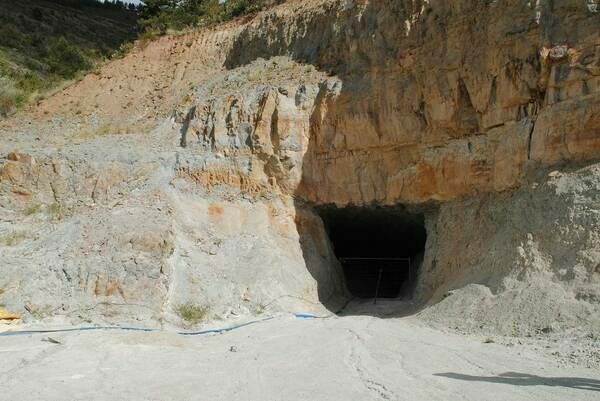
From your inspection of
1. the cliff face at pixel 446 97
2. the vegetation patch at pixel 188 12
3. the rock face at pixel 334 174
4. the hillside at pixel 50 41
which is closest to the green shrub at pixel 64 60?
the hillside at pixel 50 41

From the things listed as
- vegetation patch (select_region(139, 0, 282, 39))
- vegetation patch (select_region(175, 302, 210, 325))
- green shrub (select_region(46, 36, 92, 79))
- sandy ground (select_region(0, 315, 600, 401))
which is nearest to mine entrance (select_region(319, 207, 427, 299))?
vegetation patch (select_region(175, 302, 210, 325))

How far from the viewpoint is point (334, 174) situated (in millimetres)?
18484

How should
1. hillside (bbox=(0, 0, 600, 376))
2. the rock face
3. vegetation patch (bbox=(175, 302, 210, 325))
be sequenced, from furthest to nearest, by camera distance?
1. vegetation patch (bbox=(175, 302, 210, 325))
2. the rock face
3. hillside (bbox=(0, 0, 600, 376))

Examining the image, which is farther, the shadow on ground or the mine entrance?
the mine entrance

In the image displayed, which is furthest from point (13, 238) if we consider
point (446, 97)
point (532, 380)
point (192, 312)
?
point (532, 380)

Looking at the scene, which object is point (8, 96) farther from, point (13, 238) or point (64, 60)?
point (13, 238)

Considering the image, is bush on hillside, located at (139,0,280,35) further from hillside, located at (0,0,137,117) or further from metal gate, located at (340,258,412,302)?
metal gate, located at (340,258,412,302)

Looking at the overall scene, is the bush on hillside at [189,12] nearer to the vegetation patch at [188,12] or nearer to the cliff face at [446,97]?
the vegetation patch at [188,12]

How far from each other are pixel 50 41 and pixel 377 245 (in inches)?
1281

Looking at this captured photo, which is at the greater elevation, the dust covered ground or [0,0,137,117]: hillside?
[0,0,137,117]: hillside

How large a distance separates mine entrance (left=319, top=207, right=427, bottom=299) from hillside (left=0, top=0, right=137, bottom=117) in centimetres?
1560

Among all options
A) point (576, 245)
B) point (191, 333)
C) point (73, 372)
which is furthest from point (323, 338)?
point (576, 245)

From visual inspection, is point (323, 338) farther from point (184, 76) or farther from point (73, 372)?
point (184, 76)

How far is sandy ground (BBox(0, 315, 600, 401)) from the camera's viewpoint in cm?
738
